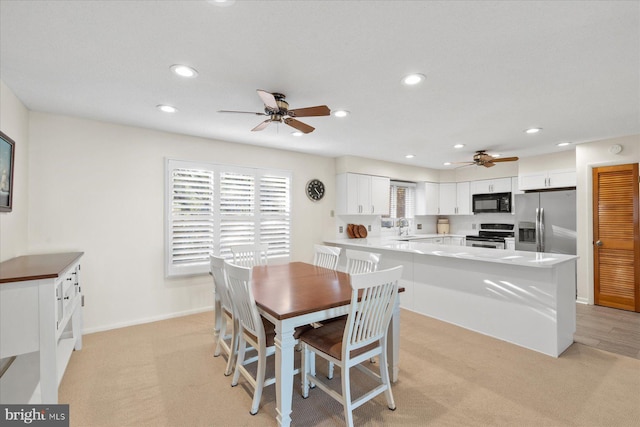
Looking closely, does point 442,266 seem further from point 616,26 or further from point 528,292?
point 616,26

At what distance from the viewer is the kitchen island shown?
2.80 metres

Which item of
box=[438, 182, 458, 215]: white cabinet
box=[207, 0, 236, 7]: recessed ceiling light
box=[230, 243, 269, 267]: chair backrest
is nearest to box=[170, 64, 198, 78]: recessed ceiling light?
box=[207, 0, 236, 7]: recessed ceiling light

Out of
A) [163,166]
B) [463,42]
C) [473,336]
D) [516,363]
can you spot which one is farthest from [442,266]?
[163,166]

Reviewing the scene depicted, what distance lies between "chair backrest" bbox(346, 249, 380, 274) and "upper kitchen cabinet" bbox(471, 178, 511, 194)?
13.8 ft

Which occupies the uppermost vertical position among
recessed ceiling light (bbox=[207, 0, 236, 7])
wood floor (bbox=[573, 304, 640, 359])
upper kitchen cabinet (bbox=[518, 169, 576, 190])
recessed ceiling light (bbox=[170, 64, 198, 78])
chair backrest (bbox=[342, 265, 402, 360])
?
recessed ceiling light (bbox=[170, 64, 198, 78])

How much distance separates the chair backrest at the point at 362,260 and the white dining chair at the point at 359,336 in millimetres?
787

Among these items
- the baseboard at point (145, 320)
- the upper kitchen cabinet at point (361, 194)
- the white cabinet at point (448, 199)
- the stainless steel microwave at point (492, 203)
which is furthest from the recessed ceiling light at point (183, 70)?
the white cabinet at point (448, 199)

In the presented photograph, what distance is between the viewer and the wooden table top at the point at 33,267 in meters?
1.85

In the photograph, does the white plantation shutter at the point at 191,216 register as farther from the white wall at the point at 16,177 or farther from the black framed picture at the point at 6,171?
the black framed picture at the point at 6,171

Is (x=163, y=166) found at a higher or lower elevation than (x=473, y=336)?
higher

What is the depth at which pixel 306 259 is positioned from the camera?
Result: 499 centimetres

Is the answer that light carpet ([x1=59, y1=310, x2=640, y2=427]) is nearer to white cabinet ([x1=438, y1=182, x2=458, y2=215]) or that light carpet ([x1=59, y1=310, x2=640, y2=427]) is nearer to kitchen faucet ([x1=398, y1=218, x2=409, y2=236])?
kitchen faucet ([x1=398, y1=218, x2=409, y2=236])

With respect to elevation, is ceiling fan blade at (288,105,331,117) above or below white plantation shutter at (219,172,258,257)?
above

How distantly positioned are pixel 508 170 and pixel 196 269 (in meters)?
5.87
